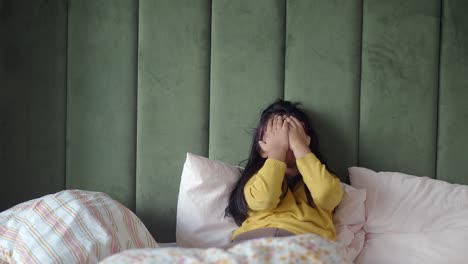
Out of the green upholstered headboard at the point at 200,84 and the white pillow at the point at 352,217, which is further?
the green upholstered headboard at the point at 200,84

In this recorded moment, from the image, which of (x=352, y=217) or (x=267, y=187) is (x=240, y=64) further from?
(x=352, y=217)

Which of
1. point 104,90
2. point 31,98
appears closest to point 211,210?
point 104,90

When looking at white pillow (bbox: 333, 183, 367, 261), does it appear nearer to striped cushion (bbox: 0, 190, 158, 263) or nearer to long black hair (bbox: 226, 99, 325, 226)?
long black hair (bbox: 226, 99, 325, 226)

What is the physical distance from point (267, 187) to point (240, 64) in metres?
0.47

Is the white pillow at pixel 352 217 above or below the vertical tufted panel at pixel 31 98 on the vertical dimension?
below

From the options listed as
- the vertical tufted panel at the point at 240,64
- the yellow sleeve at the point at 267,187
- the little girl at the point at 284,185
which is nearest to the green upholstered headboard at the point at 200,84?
the vertical tufted panel at the point at 240,64

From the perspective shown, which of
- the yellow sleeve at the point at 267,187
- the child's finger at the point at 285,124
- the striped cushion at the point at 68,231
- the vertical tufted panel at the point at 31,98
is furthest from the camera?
the vertical tufted panel at the point at 31,98

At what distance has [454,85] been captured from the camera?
1455 millimetres

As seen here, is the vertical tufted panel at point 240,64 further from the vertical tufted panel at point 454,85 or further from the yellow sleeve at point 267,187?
the vertical tufted panel at point 454,85

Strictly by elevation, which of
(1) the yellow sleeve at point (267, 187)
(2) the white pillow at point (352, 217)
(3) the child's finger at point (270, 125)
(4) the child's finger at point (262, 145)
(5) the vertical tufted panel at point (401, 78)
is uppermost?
(5) the vertical tufted panel at point (401, 78)

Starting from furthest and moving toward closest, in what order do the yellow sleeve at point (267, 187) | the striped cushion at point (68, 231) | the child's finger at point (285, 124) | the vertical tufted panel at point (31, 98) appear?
1. the vertical tufted panel at point (31, 98)
2. the child's finger at point (285, 124)
3. the yellow sleeve at point (267, 187)
4. the striped cushion at point (68, 231)

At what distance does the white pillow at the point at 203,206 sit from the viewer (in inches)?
50.6

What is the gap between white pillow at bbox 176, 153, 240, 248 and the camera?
129 centimetres

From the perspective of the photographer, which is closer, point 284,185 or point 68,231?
point 68,231
